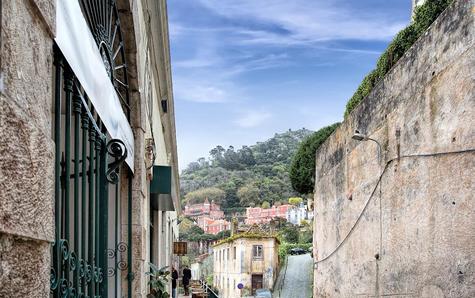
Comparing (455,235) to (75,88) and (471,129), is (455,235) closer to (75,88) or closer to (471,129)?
(471,129)

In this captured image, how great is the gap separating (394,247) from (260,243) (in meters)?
27.4

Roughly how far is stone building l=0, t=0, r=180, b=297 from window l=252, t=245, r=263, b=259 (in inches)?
1181

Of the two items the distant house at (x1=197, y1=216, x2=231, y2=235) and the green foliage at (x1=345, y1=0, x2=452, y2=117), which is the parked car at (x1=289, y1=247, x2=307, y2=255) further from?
the distant house at (x1=197, y1=216, x2=231, y2=235)

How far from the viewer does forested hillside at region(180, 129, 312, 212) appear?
96500mm

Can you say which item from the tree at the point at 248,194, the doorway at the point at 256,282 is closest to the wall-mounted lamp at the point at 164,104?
the doorway at the point at 256,282

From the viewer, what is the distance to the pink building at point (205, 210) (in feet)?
309

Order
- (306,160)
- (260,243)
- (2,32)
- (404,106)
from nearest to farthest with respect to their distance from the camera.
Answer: (2,32), (404,106), (306,160), (260,243)

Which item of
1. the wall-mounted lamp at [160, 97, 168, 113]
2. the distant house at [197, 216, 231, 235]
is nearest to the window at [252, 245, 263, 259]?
the wall-mounted lamp at [160, 97, 168, 113]

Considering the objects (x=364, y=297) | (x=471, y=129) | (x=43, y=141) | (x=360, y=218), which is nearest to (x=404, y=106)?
(x=471, y=129)

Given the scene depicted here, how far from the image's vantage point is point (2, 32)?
1420 millimetres

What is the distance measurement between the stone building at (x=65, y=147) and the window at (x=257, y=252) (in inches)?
1181

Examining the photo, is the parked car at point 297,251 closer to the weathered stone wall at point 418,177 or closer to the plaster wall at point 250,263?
the plaster wall at point 250,263

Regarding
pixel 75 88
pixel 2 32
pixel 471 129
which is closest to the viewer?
pixel 2 32

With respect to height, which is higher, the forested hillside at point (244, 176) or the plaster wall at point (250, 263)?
the forested hillside at point (244, 176)
